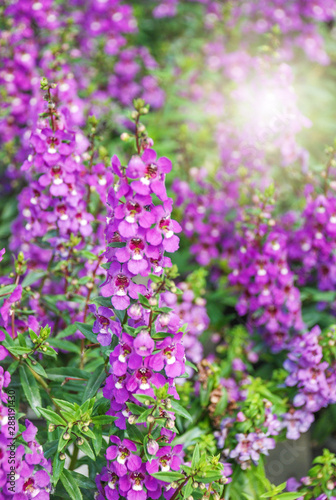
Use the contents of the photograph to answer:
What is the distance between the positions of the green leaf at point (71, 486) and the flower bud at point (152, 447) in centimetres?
34

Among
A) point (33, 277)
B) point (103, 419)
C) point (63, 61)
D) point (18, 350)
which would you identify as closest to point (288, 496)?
point (103, 419)

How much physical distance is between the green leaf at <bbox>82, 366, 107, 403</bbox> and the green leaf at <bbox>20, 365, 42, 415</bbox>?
0.60 feet

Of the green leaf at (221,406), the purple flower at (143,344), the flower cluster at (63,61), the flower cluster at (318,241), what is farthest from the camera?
the flower cluster at (63,61)

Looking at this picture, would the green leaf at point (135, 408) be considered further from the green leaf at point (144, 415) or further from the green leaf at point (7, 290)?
the green leaf at point (7, 290)

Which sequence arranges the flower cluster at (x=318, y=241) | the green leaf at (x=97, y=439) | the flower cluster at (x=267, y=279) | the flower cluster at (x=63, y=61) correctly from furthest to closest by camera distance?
1. the flower cluster at (x=63, y=61)
2. the flower cluster at (x=318, y=241)
3. the flower cluster at (x=267, y=279)
4. the green leaf at (x=97, y=439)

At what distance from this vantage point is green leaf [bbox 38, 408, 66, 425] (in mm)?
1829

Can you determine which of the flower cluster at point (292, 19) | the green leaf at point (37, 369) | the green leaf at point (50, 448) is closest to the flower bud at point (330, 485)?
the green leaf at point (50, 448)

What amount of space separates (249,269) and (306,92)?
2390 mm

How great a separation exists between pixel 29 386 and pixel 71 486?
15.4 inches

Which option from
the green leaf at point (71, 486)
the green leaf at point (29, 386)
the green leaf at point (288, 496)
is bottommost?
the green leaf at point (288, 496)

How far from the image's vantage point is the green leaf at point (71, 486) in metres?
1.85

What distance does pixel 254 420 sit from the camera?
7.49 feet

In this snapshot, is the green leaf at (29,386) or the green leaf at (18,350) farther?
the green leaf at (29,386)

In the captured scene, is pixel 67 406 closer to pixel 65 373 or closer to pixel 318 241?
pixel 65 373
